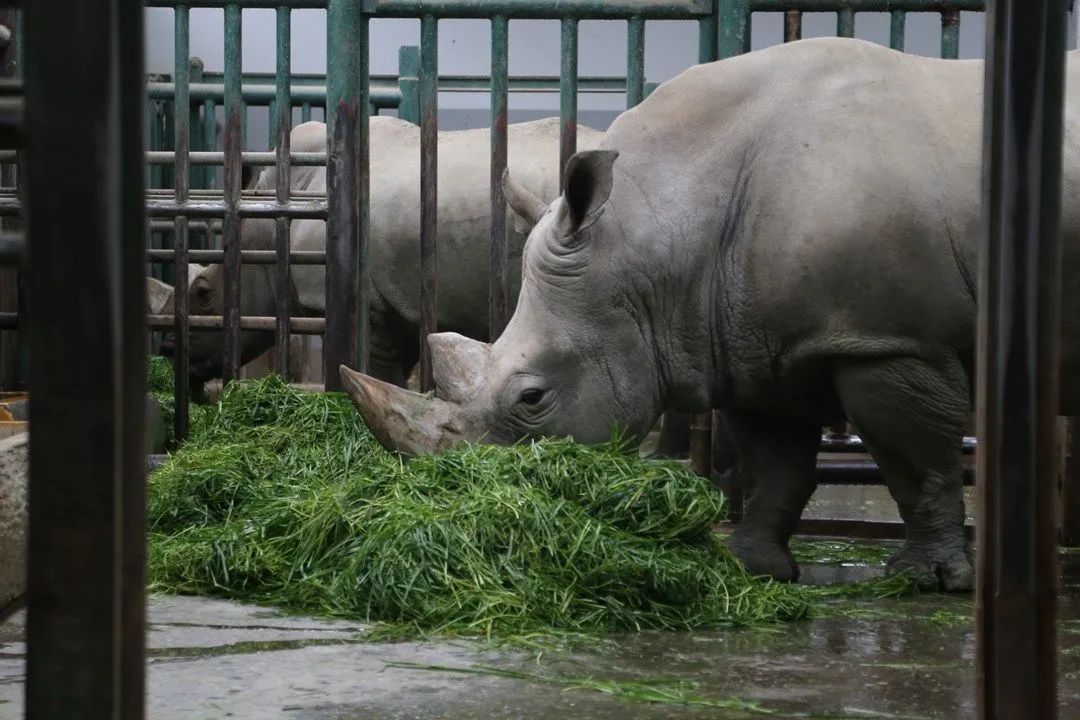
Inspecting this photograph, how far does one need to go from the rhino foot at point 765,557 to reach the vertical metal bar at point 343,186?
6.26ft

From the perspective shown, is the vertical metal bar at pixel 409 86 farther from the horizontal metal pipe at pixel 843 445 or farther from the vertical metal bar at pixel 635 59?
the horizontal metal pipe at pixel 843 445

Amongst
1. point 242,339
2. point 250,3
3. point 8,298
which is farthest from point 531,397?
point 242,339

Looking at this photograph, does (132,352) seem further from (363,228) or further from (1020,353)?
(363,228)

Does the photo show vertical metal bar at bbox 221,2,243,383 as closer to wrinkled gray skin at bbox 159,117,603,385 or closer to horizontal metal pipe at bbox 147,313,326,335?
horizontal metal pipe at bbox 147,313,326,335

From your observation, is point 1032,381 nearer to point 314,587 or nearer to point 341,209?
point 314,587

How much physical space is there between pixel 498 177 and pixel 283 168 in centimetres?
97

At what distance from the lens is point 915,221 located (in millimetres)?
4449

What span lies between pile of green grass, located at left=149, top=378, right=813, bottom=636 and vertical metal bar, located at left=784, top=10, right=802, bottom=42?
7.15 feet

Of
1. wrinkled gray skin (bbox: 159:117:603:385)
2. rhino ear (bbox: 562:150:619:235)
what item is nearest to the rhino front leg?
rhino ear (bbox: 562:150:619:235)

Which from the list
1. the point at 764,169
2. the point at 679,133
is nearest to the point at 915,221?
the point at 764,169

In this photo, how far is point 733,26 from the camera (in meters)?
5.96

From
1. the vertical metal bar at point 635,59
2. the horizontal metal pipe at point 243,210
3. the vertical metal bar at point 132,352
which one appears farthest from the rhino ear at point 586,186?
the vertical metal bar at point 132,352

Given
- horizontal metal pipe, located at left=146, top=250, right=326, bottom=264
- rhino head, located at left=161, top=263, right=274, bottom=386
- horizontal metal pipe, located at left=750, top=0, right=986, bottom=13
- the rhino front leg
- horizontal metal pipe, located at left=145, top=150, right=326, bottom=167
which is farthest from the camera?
rhino head, located at left=161, top=263, right=274, bottom=386

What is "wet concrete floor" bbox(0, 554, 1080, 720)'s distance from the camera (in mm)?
2914
